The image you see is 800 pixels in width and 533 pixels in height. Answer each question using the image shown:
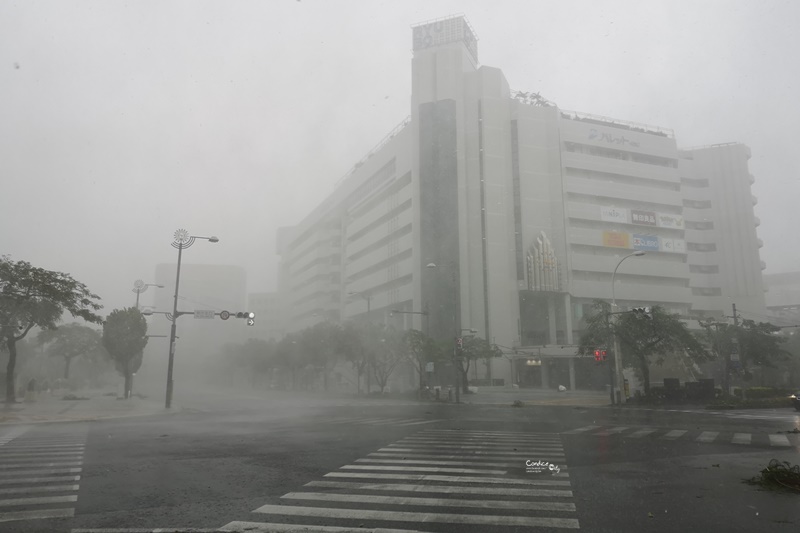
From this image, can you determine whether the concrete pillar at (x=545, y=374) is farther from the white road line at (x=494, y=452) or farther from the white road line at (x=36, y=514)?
the white road line at (x=36, y=514)

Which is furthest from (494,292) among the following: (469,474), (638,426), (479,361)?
(469,474)

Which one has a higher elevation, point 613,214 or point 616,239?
point 613,214

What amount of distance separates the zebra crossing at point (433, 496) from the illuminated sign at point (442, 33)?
7325cm

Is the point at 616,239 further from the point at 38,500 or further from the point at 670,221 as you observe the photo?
the point at 38,500

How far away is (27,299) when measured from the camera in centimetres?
3188

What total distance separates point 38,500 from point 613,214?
7736 cm

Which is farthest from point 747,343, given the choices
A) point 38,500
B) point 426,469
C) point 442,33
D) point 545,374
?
point 442,33

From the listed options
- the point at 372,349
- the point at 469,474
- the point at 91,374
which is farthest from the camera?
the point at 91,374

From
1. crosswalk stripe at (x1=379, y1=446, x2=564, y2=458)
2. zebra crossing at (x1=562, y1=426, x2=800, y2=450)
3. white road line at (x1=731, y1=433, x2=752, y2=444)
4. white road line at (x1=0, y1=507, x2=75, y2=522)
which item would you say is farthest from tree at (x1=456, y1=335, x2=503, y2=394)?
white road line at (x1=0, y1=507, x2=75, y2=522)

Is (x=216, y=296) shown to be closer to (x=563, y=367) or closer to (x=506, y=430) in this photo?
(x=563, y=367)

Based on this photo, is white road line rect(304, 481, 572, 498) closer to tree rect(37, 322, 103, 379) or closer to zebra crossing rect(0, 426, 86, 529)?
zebra crossing rect(0, 426, 86, 529)

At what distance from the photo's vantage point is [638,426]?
741 inches

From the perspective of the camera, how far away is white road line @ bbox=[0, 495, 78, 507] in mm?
7293

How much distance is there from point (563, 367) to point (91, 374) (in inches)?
2694
